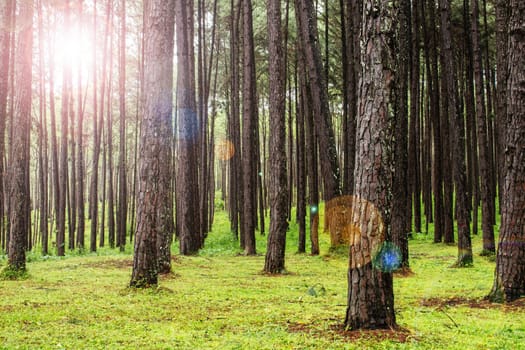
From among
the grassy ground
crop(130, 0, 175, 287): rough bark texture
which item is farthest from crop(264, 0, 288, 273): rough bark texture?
crop(130, 0, 175, 287): rough bark texture

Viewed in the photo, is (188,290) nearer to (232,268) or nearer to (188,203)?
(232,268)

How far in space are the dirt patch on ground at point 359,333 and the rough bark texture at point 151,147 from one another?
348 cm

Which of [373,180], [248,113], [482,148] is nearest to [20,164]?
[248,113]

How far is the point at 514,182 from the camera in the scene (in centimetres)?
641

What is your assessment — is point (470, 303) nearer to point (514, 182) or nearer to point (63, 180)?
point (514, 182)

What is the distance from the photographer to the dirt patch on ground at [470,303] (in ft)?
20.2

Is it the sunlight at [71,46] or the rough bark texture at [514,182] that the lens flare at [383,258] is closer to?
the rough bark texture at [514,182]

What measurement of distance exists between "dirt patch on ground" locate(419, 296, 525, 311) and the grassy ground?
0.05 ft

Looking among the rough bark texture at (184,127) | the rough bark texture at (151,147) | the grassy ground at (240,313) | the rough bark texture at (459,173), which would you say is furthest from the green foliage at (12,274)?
the rough bark texture at (459,173)

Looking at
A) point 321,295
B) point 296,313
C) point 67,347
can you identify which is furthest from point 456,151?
point 67,347

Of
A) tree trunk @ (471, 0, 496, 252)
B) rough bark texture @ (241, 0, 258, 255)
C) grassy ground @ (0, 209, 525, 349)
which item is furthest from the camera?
rough bark texture @ (241, 0, 258, 255)

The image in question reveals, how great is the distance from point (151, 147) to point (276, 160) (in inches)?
131

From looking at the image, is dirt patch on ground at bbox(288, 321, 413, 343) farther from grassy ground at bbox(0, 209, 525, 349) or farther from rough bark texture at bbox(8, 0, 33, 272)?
rough bark texture at bbox(8, 0, 33, 272)

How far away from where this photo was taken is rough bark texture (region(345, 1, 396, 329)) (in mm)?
4672
